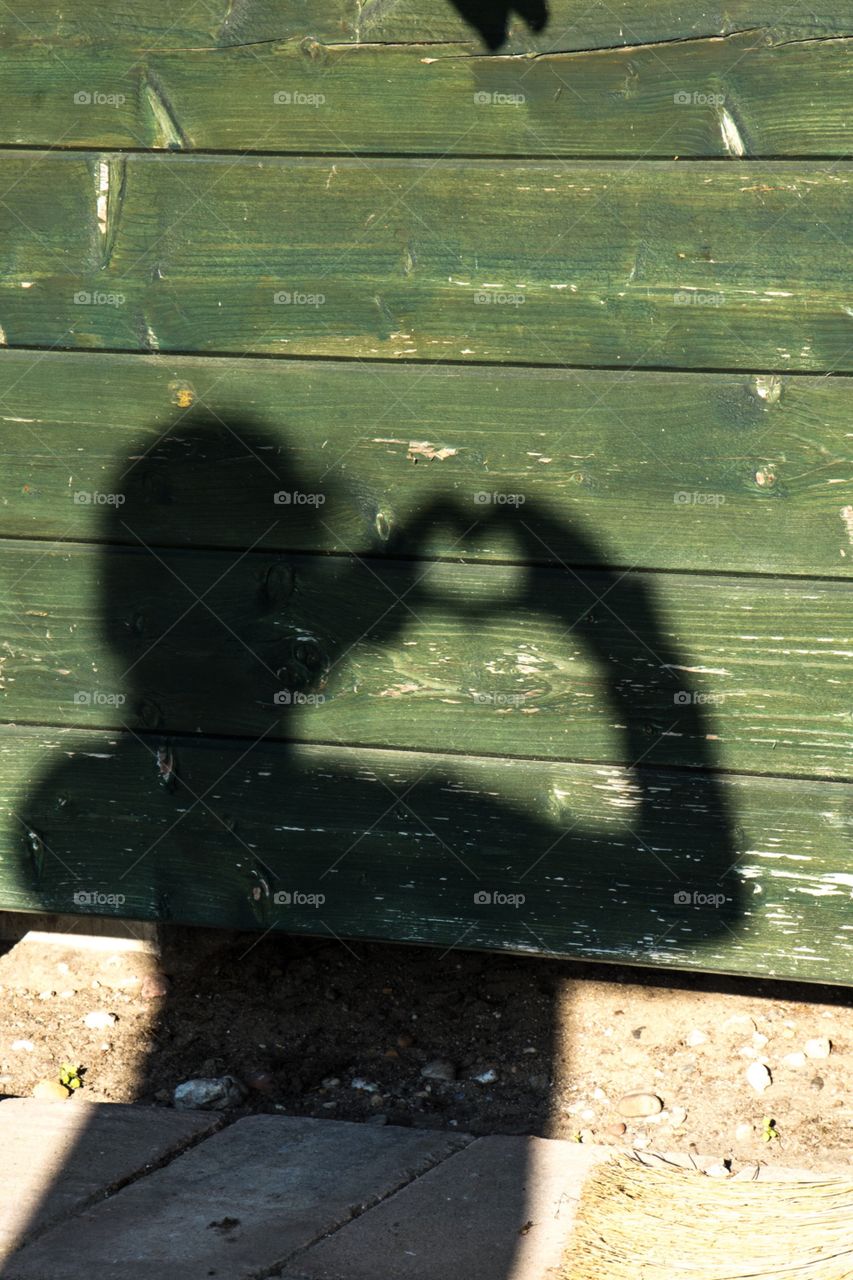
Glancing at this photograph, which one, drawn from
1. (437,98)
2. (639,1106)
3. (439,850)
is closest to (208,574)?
(439,850)

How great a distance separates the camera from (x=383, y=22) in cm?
248

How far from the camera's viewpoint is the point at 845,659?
2494mm

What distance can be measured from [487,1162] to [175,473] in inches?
55.6

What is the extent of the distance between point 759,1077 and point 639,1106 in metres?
0.27

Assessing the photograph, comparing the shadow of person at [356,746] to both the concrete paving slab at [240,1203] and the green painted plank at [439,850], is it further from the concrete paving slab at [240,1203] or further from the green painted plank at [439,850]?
the concrete paving slab at [240,1203]

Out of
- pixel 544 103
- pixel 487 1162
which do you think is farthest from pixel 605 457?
pixel 487 1162

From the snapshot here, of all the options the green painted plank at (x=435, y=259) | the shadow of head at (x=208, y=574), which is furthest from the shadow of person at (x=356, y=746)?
the green painted plank at (x=435, y=259)

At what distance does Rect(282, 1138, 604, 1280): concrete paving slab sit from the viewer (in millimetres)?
2133

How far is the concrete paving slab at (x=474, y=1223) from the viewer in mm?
2133

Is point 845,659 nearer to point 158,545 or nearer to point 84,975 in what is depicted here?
point 158,545

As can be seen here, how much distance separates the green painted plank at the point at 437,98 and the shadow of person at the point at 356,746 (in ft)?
1.88

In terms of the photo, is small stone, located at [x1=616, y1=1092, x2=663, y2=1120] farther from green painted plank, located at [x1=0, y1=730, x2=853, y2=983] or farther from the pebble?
the pebble

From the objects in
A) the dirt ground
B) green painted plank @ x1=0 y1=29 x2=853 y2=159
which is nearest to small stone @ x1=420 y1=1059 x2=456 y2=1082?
the dirt ground

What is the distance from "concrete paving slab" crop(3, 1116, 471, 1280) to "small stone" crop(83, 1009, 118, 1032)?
1.95 feet
